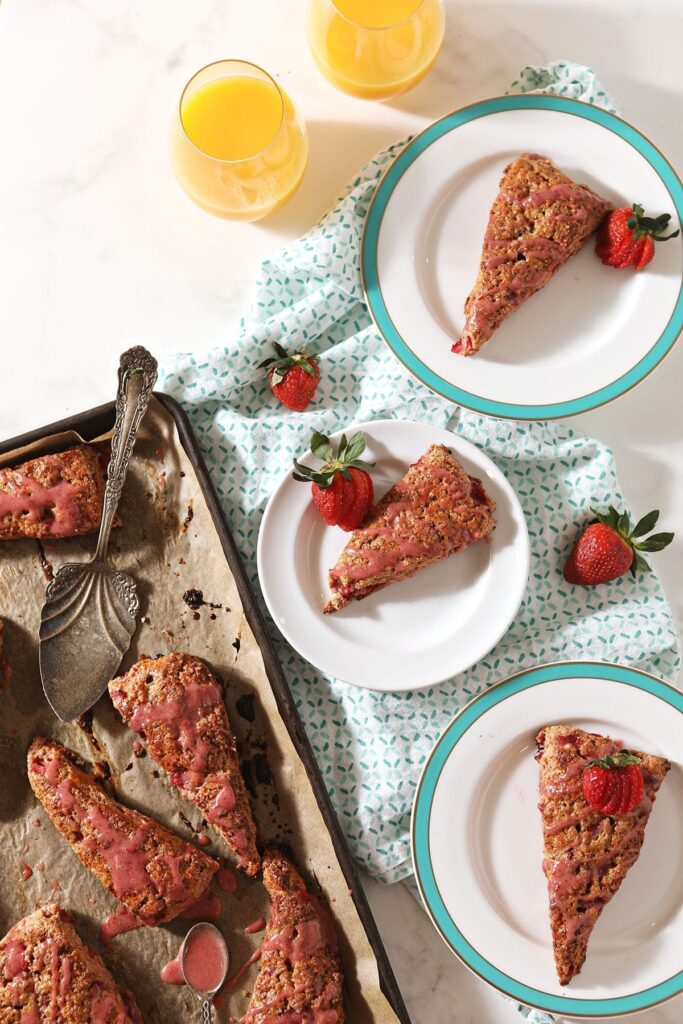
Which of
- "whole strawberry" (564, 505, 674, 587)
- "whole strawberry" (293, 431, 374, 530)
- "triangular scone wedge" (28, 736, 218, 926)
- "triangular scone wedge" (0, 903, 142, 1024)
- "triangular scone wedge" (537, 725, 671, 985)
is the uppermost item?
"whole strawberry" (293, 431, 374, 530)

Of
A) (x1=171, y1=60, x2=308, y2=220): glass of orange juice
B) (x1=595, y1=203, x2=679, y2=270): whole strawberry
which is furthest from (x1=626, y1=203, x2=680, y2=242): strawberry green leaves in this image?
(x1=171, y1=60, x2=308, y2=220): glass of orange juice

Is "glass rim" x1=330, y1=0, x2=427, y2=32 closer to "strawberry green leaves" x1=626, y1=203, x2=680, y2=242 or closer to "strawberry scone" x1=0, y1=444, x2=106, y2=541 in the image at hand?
"strawberry green leaves" x1=626, y1=203, x2=680, y2=242

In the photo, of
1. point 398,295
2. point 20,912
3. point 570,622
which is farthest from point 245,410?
point 20,912

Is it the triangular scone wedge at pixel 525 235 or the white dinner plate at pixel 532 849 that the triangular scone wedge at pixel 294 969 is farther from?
the triangular scone wedge at pixel 525 235

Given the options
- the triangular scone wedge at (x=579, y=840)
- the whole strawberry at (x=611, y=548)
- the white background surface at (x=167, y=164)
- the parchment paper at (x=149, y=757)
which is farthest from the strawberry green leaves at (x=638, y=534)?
the parchment paper at (x=149, y=757)

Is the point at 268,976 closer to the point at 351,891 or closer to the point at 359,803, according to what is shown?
the point at 351,891

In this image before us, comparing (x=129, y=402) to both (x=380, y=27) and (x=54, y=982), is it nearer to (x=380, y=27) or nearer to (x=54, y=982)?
(x=380, y=27)
